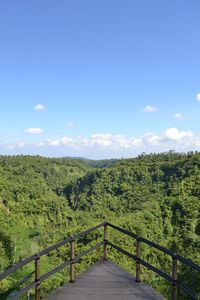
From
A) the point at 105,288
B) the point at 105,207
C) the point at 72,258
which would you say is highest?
the point at 72,258

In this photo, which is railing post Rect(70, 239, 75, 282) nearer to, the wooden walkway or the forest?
the wooden walkway

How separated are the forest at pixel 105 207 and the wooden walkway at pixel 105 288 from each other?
1178 millimetres

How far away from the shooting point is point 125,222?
51.4m

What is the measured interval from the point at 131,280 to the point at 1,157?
11067 centimetres

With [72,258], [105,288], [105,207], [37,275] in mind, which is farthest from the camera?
[105,207]

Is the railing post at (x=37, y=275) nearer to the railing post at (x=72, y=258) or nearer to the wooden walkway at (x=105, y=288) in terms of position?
the wooden walkway at (x=105, y=288)

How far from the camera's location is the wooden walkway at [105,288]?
4.52 meters

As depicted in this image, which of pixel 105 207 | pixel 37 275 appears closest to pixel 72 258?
pixel 37 275

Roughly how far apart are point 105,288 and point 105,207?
80292 millimetres

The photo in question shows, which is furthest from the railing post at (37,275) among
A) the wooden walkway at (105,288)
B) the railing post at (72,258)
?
the railing post at (72,258)

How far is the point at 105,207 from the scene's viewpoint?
84.4 m

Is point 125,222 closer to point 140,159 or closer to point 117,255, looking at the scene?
point 117,255

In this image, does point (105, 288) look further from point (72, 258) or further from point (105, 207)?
point (105, 207)

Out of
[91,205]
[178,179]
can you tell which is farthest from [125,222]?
[91,205]
